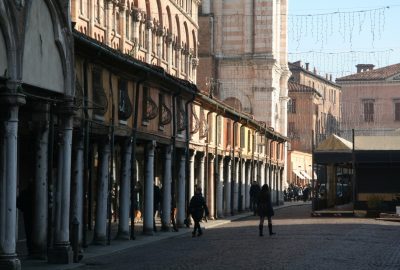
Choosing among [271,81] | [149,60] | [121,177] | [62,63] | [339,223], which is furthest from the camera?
[271,81]

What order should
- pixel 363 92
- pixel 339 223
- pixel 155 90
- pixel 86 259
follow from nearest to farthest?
pixel 86 259
pixel 155 90
pixel 339 223
pixel 363 92

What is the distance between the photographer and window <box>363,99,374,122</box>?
356 feet

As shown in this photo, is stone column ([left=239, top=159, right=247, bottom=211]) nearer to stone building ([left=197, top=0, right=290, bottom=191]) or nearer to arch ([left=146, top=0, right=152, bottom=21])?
arch ([left=146, top=0, right=152, bottom=21])

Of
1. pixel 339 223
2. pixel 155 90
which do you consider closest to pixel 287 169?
pixel 339 223

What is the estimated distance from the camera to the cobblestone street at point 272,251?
824 inches

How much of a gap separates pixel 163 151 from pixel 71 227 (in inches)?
524

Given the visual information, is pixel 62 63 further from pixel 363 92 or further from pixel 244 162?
pixel 363 92

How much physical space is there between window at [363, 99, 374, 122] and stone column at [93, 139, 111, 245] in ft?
273

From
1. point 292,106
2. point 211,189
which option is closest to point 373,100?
point 292,106

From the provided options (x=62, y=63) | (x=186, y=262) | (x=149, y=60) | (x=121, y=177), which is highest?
(x=149, y=60)

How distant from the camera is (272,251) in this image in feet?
80.4

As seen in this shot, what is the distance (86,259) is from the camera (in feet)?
74.7

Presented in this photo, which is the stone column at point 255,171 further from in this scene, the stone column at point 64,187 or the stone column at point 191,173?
the stone column at point 64,187

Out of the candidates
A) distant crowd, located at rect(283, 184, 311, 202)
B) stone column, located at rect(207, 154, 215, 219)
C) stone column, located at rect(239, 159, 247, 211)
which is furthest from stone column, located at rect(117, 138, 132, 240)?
distant crowd, located at rect(283, 184, 311, 202)
